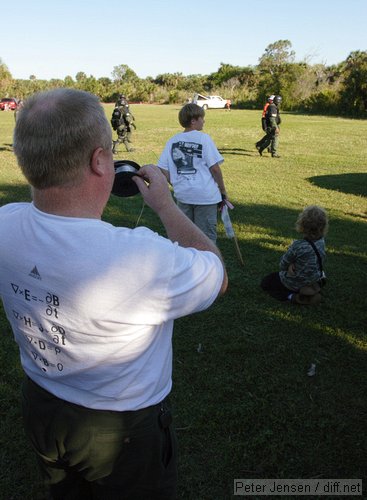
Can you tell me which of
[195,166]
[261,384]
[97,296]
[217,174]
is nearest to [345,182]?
[217,174]

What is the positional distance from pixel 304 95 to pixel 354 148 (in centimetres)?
3549

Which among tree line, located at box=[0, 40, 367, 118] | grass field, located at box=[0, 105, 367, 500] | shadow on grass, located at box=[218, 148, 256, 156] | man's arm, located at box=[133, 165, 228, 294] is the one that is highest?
tree line, located at box=[0, 40, 367, 118]

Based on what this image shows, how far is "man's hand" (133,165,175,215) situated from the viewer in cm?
149

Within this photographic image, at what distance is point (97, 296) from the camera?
122 cm

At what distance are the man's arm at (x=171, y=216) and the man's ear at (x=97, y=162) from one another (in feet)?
0.87

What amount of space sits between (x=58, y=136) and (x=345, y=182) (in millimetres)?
10931

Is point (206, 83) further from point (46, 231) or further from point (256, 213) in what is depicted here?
point (46, 231)

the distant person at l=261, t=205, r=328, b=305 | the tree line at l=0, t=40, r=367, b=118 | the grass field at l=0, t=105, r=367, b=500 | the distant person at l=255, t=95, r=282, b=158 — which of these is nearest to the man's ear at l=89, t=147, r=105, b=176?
→ the grass field at l=0, t=105, r=367, b=500

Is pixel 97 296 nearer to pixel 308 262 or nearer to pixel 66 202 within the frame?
pixel 66 202

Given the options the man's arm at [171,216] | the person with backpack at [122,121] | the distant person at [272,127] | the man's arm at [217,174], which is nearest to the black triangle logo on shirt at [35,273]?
the man's arm at [171,216]

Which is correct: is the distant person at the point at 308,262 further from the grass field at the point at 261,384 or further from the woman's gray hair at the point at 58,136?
the woman's gray hair at the point at 58,136

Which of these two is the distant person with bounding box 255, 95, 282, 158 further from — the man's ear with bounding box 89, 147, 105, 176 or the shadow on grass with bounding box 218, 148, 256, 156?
the man's ear with bounding box 89, 147, 105, 176

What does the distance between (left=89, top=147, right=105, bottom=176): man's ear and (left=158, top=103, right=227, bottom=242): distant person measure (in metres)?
3.81

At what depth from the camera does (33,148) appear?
1202 mm
